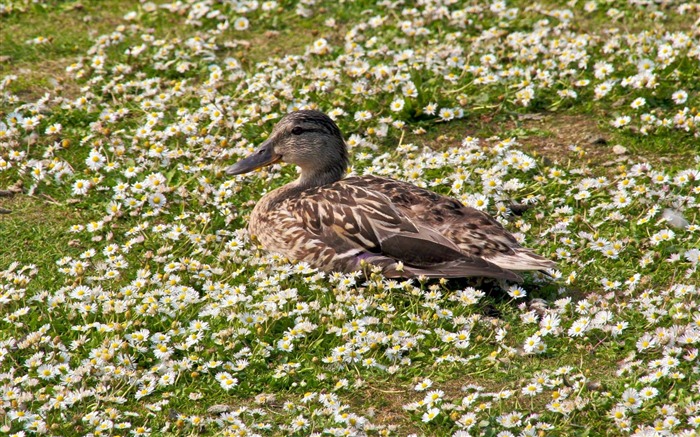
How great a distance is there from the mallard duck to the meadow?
8.5 inches

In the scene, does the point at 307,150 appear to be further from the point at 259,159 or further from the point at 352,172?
the point at 352,172

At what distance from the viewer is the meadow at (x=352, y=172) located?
23.8 feet

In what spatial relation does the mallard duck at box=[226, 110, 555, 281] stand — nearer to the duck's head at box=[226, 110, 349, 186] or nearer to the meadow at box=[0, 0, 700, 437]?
the duck's head at box=[226, 110, 349, 186]

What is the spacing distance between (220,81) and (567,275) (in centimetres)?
559

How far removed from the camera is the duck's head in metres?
9.78

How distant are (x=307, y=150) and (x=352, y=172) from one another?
37.4 inches

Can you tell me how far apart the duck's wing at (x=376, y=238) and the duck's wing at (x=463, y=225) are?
9 cm

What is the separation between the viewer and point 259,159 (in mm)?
9938

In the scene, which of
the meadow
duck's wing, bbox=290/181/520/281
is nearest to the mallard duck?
duck's wing, bbox=290/181/520/281

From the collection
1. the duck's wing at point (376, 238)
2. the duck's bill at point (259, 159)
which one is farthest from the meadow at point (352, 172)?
the duck's bill at point (259, 159)

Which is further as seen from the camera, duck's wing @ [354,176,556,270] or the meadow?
duck's wing @ [354,176,556,270]

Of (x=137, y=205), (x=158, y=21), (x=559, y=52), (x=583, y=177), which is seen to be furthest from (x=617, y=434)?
(x=158, y=21)

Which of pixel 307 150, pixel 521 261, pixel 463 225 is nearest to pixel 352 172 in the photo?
pixel 307 150

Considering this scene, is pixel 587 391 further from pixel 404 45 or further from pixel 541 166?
pixel 404 45
